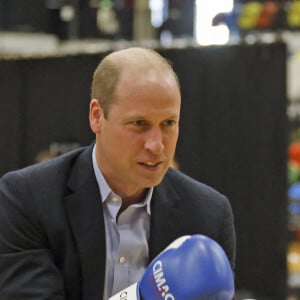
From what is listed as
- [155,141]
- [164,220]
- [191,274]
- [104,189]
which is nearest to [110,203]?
[104,189]

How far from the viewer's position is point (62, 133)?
218 inches

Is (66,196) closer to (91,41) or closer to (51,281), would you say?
(51,281)

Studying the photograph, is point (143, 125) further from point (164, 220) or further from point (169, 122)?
point (164, 220)

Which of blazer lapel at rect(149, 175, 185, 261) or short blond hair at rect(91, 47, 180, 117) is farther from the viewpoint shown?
blazer lapel at rect(149, 175, 185, 261)

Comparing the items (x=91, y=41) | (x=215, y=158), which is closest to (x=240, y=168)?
(x=215, y=158)

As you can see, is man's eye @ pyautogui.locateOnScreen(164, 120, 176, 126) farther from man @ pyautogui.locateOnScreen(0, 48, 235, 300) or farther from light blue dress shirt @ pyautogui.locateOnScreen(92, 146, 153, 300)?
light blue dress shirt @ pyautogui.locateOnScreen(92, 146, 153, 300)

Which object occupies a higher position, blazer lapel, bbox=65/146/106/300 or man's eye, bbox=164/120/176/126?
man's eye, bbox=164/120/176/126

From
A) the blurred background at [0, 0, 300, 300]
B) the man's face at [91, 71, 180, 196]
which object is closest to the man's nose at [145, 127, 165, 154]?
the man's face at [91, 71, 180, 196]

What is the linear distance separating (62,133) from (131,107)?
3.98 meters

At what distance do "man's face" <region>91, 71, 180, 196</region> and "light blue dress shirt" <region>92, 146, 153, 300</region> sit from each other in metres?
0.15

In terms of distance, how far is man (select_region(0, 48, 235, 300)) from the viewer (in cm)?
163

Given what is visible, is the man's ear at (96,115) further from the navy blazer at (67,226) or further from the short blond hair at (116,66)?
the navy blazer at (67,226)

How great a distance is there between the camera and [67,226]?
5.76ft

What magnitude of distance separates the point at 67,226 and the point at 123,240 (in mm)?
153
